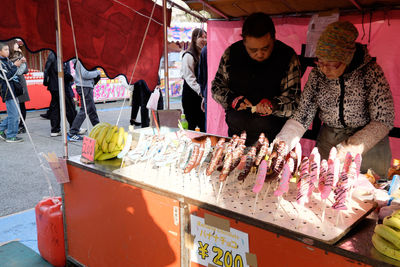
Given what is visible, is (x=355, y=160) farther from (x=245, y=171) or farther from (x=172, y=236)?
(x=172, y=236)

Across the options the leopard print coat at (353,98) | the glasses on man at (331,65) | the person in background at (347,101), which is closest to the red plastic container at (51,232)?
the person in background at (347,101)

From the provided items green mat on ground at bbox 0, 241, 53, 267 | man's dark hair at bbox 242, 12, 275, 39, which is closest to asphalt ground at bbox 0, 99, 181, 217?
green mat on ground at bbox 0, 241, 53, 267

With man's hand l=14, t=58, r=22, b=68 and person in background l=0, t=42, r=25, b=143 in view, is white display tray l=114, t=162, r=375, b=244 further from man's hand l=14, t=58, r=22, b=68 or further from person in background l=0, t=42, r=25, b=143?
man's hand l=14, t=58, r=22, b=68

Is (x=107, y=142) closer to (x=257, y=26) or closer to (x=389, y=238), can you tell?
(x=257, y=26)

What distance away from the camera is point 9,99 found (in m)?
6.53

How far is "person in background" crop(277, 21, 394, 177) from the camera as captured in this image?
2.06 metres

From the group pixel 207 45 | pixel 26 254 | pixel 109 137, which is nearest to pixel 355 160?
pixel 109 137

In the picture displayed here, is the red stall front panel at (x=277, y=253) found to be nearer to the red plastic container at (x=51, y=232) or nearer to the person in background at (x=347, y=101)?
the person in background at (x=347, y=101)

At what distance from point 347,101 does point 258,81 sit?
737mm

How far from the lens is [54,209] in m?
2.77

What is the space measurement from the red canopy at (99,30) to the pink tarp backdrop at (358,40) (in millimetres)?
1241

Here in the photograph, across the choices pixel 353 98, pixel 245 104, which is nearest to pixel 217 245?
pixel 245 104

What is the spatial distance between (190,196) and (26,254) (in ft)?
6.62

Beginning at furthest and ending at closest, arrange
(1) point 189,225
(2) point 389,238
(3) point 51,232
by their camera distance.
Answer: (3) point 51,232
(1) point 189,225
(2) point 389,238
